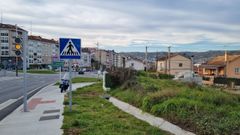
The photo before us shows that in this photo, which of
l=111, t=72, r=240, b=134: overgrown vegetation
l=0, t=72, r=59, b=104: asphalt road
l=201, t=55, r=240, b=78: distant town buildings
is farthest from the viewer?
l=201, t=55, r=240, b=78: distant town buildings

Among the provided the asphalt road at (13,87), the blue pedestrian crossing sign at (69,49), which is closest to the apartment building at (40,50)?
the asphalt road at (13,87)

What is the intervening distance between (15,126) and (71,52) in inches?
151

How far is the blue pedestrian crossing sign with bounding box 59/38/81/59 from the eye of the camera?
13.7 meters

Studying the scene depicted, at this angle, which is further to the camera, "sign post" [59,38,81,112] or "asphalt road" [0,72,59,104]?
"asphalt road" [0,72,59,104]

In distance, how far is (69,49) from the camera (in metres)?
13.8

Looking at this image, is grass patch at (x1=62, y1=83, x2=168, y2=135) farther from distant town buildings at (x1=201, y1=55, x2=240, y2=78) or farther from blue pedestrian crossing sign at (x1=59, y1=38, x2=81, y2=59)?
distant town buildings at (x1=201, y1=55, x2=240, y2=78)

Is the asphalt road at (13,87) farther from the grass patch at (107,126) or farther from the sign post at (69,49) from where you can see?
the grass patch at (107,126)

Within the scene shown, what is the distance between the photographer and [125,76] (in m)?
24.9

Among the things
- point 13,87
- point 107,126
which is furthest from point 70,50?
point 13,87

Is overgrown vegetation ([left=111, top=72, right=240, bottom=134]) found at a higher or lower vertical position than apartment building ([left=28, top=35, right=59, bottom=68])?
lower

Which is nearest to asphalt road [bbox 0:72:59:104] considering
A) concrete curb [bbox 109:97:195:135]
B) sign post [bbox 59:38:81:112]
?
sign post [bbox 59:38:81:112]

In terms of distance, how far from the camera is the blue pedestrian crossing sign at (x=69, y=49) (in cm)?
1371

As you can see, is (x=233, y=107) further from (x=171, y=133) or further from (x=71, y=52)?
(x=71, y=52)

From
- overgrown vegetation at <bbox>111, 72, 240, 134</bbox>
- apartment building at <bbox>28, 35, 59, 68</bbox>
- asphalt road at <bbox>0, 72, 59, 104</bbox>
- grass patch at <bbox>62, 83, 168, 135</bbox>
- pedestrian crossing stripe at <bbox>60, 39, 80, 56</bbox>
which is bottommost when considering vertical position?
asphalt road at <bbox>0, 72, 59, 104</bbox>
